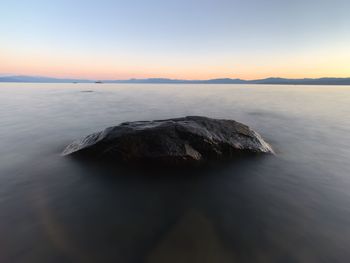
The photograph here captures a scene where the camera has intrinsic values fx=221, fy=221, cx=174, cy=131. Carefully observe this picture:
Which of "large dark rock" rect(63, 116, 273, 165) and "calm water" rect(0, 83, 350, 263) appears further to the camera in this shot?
"large dark rock" rect(63, 116, 273, 165)

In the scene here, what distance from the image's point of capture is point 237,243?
502 centimetres

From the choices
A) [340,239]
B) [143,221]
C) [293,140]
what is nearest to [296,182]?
[340,239]

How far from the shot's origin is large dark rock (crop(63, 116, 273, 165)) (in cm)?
971

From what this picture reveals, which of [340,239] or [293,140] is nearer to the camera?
[340,239]

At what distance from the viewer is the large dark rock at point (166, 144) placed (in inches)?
382

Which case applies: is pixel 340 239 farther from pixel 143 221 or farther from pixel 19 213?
pixel 19 213

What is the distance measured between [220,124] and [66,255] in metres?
9.05

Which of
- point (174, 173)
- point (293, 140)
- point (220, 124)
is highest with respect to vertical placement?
point (220, 124)

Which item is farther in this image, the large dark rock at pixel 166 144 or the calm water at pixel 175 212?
the large dark rock at pixel 166 144

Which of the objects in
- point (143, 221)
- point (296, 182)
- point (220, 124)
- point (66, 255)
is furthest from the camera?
point (220, 124)

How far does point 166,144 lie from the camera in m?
9.84

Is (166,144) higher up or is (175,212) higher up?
(166,144)

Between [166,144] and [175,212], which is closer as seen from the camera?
[175,212]

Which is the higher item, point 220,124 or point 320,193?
point 220,124
